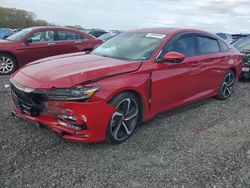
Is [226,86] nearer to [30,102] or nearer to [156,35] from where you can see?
[156,35]

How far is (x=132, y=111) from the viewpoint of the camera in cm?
449

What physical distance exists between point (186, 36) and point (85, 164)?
316 cm

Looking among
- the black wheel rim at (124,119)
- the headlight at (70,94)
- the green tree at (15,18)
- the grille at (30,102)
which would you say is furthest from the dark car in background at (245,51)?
the green tree at (15,18)

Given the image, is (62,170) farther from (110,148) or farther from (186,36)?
(186,36)

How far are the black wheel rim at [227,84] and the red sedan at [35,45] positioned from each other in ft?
17.3

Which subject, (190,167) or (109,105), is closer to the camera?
(190,167)

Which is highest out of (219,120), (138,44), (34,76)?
(138,44)

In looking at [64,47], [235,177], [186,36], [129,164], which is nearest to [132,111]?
[129,164]

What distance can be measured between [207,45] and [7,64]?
20.0 feet

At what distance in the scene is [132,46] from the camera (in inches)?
204

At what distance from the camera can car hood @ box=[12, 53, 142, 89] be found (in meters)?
3.89

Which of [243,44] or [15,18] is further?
[15,18]

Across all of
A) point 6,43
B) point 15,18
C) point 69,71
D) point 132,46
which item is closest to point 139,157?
point 69,71

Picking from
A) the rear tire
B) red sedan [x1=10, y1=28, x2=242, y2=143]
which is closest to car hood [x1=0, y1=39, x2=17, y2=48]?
the rear tire
